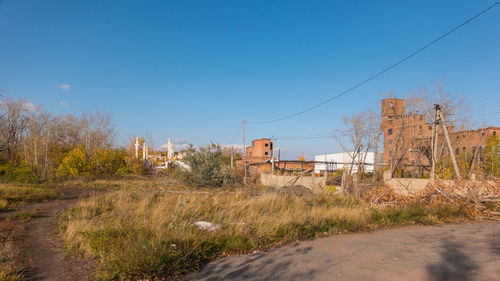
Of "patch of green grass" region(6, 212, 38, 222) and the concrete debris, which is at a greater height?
the concrete debris

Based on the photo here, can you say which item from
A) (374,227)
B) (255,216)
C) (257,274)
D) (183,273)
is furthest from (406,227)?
(183,273)

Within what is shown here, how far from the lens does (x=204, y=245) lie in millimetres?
5871

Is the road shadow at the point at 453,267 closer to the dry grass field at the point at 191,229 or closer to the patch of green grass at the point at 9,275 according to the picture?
the dry grass field at the point at 191,229

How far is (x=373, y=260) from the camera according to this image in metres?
5.59

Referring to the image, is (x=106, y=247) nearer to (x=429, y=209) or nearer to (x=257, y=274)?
(x=257, y=274)

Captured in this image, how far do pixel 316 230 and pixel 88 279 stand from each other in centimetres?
550

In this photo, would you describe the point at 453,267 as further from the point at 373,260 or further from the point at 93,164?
the point at 93,164

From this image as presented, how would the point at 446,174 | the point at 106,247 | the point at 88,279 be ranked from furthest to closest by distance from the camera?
the point at 446,174, the point at 106,247, the point at 88,279

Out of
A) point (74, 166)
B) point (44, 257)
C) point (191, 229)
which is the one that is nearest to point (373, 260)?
point (191, 229)

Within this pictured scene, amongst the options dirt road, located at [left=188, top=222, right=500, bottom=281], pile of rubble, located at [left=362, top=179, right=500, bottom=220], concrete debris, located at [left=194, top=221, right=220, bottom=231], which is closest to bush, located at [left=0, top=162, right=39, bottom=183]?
concrete debris, located at [left=194, top=221, right=220, bottom=231]

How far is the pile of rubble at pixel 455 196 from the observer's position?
37.2 ft

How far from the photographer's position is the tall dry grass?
487 cm

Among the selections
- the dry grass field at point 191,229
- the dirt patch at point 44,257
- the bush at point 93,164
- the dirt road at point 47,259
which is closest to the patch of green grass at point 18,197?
the dirt patch at point 44,257

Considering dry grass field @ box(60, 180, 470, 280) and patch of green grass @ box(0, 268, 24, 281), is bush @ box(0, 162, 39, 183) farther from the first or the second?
patch of green grass @ box(0, 268, 24, 281)
